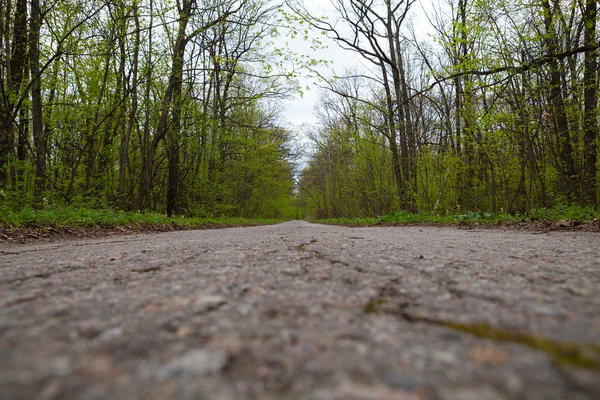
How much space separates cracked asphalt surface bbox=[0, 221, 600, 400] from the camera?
1.75 ft

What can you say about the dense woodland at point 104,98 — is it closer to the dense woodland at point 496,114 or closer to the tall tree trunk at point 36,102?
the tall tree trunk at point 36,102

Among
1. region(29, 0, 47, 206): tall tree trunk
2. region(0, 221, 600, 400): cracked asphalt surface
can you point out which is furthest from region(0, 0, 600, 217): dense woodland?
region(0, 221, 600, 400): cracked asphalt surface

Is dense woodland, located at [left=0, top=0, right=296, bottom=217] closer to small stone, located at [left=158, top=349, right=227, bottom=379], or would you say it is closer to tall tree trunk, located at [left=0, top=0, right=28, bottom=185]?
tall tree trunk, located at [left=0, top=0, right=28, bottom=185]

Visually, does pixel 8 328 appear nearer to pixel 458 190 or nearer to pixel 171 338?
pixel 171 338

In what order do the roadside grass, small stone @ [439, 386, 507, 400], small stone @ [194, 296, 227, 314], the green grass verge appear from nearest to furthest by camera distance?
small stone @ [439, 386, 507, 400] < small stone @ [194, 296, 227, 314] < the green grass verge < the roadside grass

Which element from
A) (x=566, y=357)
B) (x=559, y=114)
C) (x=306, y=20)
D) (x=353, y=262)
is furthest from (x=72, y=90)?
(x=559, y=114)

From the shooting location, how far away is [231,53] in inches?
600

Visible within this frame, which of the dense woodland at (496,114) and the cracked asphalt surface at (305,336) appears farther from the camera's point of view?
the dense woodland at (496,114)

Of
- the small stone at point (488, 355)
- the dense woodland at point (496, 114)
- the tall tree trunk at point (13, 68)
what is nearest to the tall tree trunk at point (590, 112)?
the dense woodland at point (496, 114)

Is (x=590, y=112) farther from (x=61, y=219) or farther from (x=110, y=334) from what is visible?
(x=61, y=219)

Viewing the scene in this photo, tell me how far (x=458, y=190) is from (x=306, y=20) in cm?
851

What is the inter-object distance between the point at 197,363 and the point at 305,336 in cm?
26

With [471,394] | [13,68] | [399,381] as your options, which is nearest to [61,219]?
[13,68]

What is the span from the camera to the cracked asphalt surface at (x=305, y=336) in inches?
21.0
